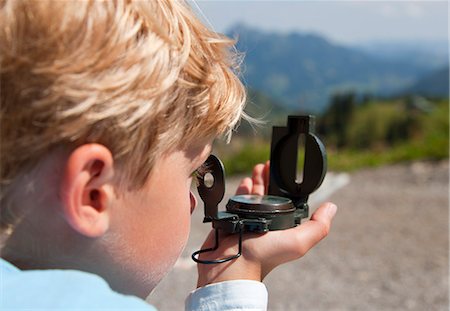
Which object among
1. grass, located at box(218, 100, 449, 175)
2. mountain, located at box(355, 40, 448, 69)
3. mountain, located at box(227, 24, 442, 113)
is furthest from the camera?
mountain, located at box(355, 40, 448, 69)

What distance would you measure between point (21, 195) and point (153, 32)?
0.83 feet

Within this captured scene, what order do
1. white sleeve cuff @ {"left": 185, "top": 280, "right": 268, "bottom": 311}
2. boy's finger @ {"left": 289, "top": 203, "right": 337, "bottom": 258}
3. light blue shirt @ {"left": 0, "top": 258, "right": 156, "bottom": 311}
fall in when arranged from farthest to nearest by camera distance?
boy's finger @ {"left": 289, "top": 203, "right": 337, "bottom": 258} → white sleeve cuff @ {"left": 185, "top": 280, "right": 268, "bottom": 311} → light blue shirt @ {"left": 0, "top": 258, "right": 156, "bottom": 311}

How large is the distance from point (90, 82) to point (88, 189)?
4.8 inches

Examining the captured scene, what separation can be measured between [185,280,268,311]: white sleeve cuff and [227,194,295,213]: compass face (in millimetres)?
115

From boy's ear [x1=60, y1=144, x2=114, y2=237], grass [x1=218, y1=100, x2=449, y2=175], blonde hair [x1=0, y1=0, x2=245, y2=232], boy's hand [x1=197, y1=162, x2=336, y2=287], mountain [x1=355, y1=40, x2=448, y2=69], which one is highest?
mountain [x1=355, y1=40, x2=448, y2=69]

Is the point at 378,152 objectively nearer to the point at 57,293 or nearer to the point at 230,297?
the point at 230,297

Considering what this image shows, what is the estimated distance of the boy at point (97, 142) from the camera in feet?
2.54

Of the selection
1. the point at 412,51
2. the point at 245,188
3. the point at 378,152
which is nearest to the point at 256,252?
the point at 245,188

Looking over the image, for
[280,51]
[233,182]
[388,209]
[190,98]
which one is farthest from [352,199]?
[280,51]

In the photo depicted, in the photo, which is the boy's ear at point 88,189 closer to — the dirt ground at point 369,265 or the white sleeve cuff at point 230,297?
the white sleeve cuff at point 230,297

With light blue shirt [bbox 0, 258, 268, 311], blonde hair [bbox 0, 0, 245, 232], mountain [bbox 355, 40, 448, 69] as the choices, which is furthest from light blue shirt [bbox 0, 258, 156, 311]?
mountain [bbox 355, 40, 448, 69]

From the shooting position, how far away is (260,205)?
111 centimetres

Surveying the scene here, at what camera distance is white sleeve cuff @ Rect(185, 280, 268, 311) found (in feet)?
3.43

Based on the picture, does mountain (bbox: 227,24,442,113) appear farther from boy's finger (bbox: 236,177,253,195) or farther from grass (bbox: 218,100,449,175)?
boy's finger (bbox: 236,177,253,195)
